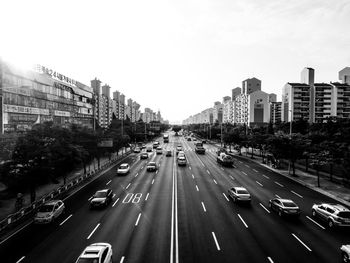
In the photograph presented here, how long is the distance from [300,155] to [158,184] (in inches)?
912

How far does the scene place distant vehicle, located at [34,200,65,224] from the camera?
63.3ft

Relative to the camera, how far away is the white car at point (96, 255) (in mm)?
11727

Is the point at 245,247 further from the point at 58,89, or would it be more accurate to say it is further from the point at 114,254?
the point at 58,89

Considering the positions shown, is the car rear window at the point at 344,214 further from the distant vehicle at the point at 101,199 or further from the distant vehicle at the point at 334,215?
the distant vehicle at the point at 101,199

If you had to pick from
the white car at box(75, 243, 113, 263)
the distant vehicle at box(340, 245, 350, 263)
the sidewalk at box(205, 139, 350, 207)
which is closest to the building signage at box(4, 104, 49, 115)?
the white car at box(75, 243, 113, 263)

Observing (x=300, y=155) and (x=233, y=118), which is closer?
(x=300, y=155)

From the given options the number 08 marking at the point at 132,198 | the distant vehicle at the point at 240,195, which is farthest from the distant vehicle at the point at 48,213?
the distant vehicle at the point at 240,195

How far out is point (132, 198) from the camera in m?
26.3

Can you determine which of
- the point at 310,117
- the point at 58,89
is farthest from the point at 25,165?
the point at 310,117

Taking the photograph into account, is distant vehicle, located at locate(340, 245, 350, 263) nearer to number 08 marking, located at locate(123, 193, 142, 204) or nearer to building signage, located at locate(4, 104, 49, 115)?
number 08 marking, located at locate(123, 193, 142, 204)

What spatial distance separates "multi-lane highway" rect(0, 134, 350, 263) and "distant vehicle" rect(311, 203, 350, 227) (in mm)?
598

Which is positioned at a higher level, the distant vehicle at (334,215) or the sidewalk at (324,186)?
the distant vehicle at (334,215)

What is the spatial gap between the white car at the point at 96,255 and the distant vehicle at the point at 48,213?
8.81 m

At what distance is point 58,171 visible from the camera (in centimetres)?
2742
